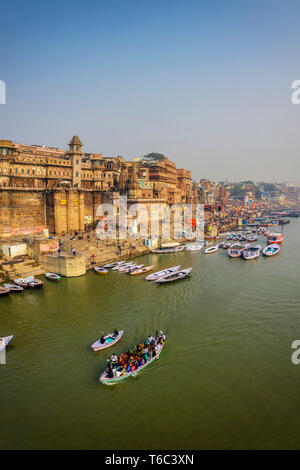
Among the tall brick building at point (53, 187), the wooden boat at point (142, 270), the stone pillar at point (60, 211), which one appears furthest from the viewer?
the stone pillar at point (60, 211)

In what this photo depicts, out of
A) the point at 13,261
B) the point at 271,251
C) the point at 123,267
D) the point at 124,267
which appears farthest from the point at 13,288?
the point at 271,251

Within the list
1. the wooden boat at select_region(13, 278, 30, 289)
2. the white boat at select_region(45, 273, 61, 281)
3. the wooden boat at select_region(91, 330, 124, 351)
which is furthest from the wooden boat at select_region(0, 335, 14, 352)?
the white boat at select_region(45, 273, 61, 281)

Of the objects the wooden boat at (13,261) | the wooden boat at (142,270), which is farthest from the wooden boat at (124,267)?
the wooden boat at (13,261)

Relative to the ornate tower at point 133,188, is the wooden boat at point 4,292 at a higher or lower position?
lower

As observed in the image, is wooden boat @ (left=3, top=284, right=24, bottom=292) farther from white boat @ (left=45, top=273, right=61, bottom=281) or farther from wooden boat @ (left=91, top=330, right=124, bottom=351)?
wooden boat @ (left=91, top=330, right=124, bottom=351)

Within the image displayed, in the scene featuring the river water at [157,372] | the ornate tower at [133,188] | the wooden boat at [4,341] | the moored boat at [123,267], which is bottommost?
the river water at [157,372]

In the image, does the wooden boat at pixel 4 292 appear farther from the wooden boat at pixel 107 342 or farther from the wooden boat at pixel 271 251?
the wooden boat at pixel 271 251

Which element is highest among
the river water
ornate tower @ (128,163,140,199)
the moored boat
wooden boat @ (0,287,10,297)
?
ornate tower @ (128,163,140,199)
